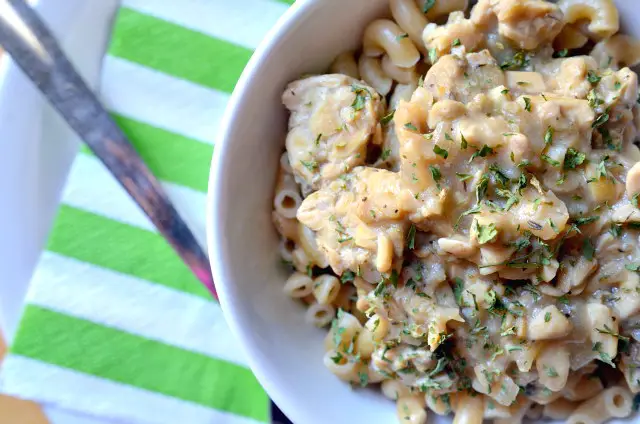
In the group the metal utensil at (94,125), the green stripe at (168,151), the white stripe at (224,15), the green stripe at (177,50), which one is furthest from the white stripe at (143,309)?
the white stripe at (224,15)

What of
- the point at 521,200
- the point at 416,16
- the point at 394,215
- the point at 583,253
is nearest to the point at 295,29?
the point at 416,16

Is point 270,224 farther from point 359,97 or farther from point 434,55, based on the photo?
point 434,55

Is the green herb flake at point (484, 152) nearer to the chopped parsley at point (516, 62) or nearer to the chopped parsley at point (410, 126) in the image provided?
the chopped parsley at point (410, 126)

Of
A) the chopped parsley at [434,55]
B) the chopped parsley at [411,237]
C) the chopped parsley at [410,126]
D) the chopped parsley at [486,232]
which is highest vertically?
the chopped parsley at [434,55]

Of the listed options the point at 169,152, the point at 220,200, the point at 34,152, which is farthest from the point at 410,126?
the point at 34,152

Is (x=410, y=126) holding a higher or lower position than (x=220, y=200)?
higher

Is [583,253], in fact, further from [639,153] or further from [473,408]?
[473,408]

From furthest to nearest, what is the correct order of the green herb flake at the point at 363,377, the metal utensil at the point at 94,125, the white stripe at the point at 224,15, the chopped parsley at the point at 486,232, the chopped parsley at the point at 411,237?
the white stripe at the point at 224,15
the metal utensil at the point at 94,125
the green herb flake at the point at 363,377
the chopped parsley at the point at 411,237
the chopped parsley at the point at 486,232
